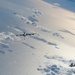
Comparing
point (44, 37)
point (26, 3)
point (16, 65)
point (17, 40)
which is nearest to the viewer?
point (16, 65)

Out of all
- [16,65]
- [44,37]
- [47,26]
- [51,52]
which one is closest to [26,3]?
[47,26]

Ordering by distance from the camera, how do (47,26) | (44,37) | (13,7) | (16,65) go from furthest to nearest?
(13,7), (47,26), (44,37), (16,65)

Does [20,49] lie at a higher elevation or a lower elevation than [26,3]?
lower

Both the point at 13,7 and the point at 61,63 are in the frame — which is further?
the point at 13,7

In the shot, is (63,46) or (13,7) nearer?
(63,46)

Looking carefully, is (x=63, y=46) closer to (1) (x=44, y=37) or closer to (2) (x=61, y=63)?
(1) (x=44, y=37)

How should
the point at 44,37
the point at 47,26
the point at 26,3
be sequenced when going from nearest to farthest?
the point at 44,37 → the point at 47,26 → the point at 26,3

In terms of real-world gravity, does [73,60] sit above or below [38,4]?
below

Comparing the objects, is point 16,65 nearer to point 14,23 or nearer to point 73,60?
point 73,60

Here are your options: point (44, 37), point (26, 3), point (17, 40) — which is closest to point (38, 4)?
point (26, 3)
